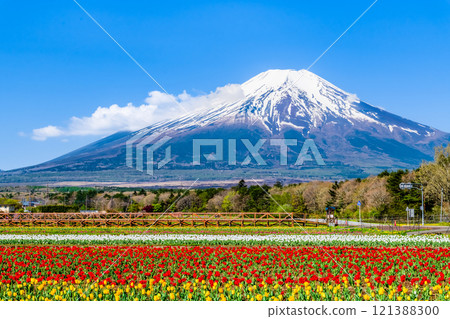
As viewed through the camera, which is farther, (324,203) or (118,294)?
(324,203)

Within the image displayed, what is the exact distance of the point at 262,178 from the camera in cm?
15388

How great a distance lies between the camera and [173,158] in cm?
18775

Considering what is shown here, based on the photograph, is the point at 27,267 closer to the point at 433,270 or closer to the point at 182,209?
the point at 433,270

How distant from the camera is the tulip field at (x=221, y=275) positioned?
1055 cm

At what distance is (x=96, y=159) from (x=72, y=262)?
186 m

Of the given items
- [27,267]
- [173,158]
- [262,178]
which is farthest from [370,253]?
[173,158]

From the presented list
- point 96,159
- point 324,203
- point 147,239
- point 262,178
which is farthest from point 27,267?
point 96,159

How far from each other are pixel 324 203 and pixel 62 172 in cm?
13790

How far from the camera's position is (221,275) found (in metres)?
14.1

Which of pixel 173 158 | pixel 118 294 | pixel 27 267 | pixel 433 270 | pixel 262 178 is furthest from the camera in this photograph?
pixel 173 158

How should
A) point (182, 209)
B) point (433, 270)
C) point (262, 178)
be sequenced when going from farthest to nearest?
point (262, 178)
point (182, 209)
point (433, 270)

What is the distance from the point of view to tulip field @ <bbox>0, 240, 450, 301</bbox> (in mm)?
10555

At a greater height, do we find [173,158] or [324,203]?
[173,158]

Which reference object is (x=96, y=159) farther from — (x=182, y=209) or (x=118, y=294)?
(x=118, y=294)
